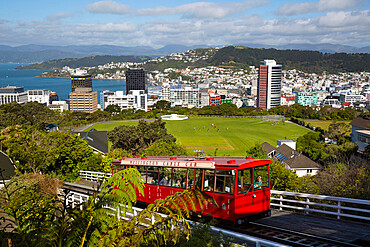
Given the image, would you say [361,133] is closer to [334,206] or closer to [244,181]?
[334,206]

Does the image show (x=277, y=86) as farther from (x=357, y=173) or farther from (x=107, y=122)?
(x=357, y=173)

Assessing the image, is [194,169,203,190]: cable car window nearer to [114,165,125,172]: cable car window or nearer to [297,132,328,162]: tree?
[114,165,125,172]: cable car window

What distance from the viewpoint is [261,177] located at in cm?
1036

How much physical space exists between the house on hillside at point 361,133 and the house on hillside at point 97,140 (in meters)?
38.7

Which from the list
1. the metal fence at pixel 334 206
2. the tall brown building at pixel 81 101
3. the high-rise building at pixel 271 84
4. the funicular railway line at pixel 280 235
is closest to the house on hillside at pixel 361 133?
the metal fence at pixel 334 206

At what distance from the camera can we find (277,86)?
198500mm

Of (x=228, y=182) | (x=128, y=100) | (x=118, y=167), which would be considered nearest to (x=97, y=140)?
(x=118, y=167)

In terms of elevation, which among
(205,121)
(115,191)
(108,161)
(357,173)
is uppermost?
(115,191)

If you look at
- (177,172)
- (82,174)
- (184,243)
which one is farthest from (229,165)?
(82,174)

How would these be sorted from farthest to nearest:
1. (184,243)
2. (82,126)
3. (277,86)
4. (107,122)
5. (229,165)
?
(277,86)
(107,122)
(82,126)
(229,165)
(184,243)

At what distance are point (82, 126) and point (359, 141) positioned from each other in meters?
67.6

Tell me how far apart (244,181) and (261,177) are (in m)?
0.70

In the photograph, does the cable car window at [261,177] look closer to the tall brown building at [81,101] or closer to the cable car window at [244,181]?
the cable car window at [244,181]

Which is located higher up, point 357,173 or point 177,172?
point 177,172
